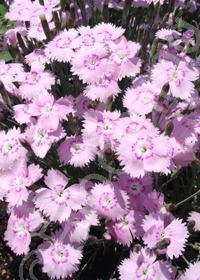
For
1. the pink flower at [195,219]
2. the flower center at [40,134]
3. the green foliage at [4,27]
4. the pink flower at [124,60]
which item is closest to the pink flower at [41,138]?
the flower center at [40,134]

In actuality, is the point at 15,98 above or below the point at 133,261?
above

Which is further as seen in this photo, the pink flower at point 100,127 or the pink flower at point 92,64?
the pink flower at point 92,64

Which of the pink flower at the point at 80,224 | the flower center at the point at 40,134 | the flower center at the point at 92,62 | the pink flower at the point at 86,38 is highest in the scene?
the pink flower at the point at 86,38

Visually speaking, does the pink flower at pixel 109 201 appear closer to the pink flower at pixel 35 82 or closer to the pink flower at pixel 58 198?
the pink flower at pixel 58 198

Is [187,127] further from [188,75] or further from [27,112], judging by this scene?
[27,112]

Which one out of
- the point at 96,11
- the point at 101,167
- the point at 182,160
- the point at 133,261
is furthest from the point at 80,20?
the point at 133,261

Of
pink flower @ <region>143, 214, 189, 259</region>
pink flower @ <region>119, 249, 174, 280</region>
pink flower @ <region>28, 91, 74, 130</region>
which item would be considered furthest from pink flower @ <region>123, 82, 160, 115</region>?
pink flower @ <region>119, 249, 174, 280</region>
